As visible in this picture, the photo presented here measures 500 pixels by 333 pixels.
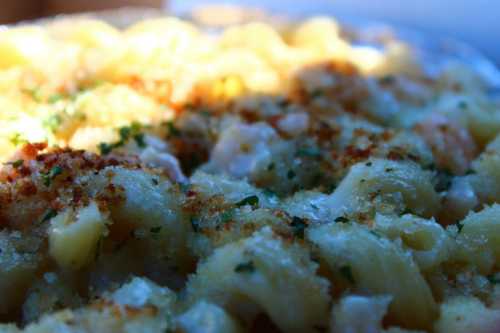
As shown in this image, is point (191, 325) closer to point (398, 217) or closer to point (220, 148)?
point (398, 217)

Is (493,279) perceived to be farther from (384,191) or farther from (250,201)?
(250,201)

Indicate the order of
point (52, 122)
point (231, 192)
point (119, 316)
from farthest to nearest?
1. point (52, 122)
2. point (231, 192)
3. point (119, 316)

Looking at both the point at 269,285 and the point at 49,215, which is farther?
the point at 49,215

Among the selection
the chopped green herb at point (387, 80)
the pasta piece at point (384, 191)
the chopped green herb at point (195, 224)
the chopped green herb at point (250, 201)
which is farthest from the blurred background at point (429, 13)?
the chopped green herb at point (195, 224)

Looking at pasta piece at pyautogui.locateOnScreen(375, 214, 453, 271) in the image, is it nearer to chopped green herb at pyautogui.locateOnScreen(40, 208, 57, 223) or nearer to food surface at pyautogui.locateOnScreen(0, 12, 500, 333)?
food surface at pyautogui.locateOnScreen(0, 12, 500, 333)

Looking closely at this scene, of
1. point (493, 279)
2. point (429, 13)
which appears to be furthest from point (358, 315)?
point (429, 13)

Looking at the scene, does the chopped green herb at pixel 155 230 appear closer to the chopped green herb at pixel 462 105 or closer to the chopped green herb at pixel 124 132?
the chopped green herb at pixel 124 132
